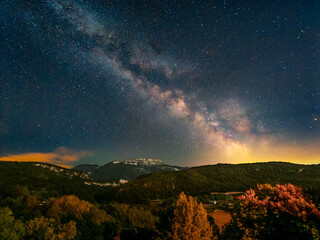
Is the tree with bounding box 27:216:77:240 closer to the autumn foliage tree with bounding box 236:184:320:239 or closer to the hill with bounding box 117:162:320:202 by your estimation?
the autumn foliage tree with bounding box 236:184:320:239

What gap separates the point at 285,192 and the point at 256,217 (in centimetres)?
159

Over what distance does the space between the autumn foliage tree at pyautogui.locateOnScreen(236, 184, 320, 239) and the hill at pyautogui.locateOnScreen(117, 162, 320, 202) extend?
60409 mm

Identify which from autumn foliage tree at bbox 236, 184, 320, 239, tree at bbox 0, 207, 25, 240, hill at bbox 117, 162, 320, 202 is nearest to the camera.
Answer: autumn foliage tree at bbox 236, 184, 320, 239

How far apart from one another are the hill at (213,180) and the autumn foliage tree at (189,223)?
195 feet


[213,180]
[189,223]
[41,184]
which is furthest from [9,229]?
[213,180]

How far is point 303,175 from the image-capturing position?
103812 mm

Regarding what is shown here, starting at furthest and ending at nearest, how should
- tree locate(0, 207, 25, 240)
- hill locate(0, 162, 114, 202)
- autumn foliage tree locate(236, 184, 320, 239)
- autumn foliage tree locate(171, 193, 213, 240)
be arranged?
1. hill locate(0, 162, 114, 202)
2. tree locate(0, 207, 25, 240)
3. autumn foliage tree locate(171, 193, 213, 240)
4. autumn foliage tree locate(236, 184, 320, 239)

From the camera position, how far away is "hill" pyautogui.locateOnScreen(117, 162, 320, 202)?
2940 inches

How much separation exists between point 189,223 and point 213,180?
318 feet

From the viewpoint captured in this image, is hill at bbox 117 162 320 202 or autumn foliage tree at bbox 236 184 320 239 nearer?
autumn foliage tree at bbox 236 184 320 239

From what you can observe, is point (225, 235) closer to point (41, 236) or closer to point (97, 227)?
point (41, 236)

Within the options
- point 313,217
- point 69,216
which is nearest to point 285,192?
point 313,217

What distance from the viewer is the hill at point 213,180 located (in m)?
74.7

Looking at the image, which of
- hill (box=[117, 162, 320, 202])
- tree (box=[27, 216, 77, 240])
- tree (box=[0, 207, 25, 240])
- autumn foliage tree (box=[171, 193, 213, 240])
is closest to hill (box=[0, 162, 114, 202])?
hill (box=[117, 162, 320, 202])
